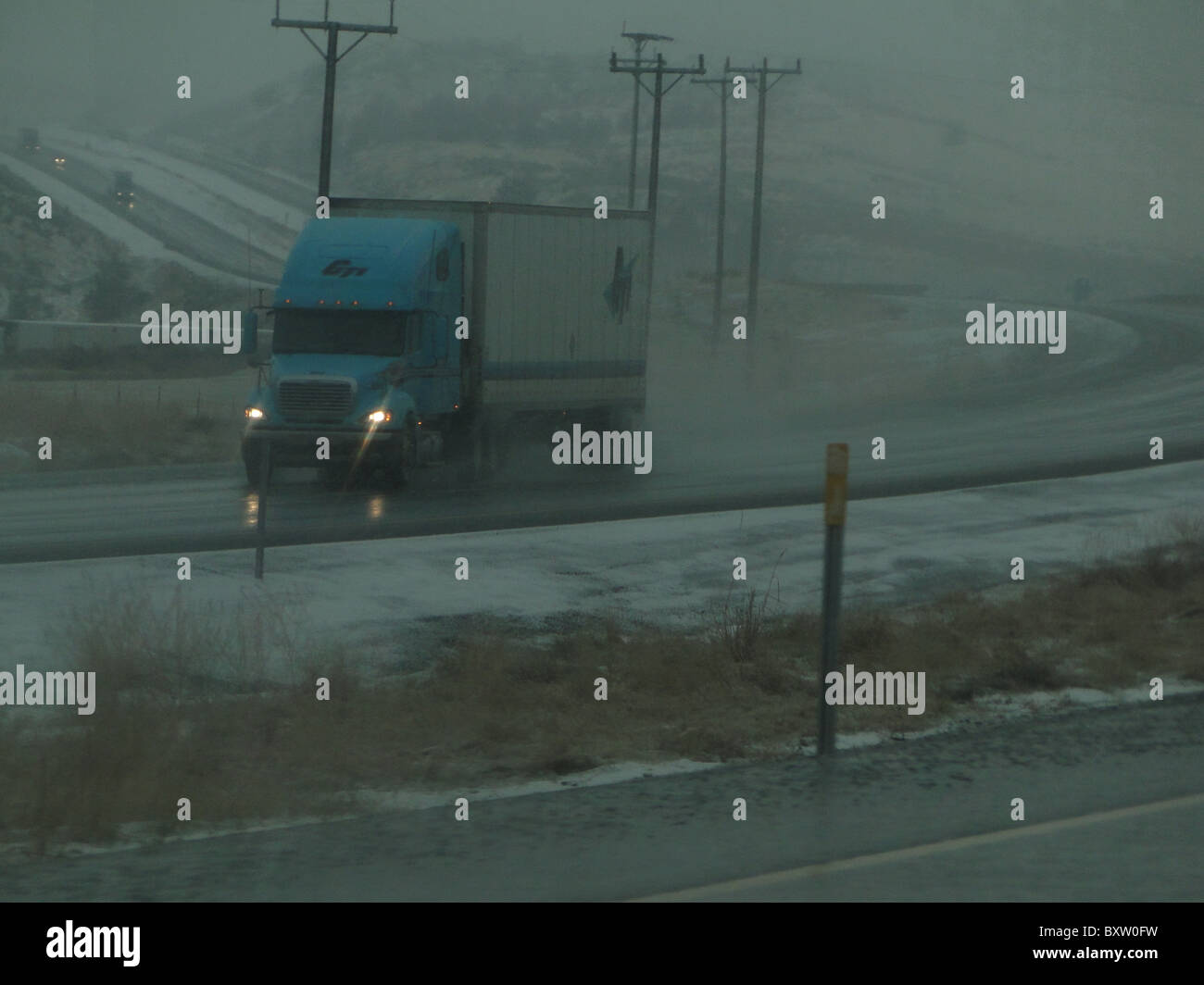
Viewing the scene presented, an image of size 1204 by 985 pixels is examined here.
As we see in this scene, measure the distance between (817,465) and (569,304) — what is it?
4772 millimetres

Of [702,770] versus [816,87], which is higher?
[816,87]

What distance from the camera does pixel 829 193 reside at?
12925 cm

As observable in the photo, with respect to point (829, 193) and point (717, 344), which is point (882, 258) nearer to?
point (829, 193)

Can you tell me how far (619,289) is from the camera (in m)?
26.1

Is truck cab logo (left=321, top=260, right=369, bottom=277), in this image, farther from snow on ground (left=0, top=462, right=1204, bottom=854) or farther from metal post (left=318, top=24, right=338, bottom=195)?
metal post (left=318, top=24, right=338, bottom=195)

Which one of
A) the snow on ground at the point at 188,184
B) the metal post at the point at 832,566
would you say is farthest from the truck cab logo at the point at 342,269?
the snow on ground at the point at 188,184

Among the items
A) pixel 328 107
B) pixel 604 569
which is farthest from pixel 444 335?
pixel 328 107

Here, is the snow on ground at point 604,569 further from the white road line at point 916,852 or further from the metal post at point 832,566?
the white road line at point 916,852

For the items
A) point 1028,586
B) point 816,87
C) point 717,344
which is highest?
point 816,87

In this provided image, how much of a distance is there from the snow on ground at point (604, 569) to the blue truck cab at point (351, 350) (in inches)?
66.6

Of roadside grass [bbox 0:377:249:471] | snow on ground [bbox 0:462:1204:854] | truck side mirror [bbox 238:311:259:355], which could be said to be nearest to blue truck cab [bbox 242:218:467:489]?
truck side mirror [bbox 238:311:259:355]

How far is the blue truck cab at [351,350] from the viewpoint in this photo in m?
21.4

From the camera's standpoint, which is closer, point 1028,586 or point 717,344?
point 1028,586

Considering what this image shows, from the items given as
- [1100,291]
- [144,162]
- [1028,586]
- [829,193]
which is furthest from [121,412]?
[829,193]
